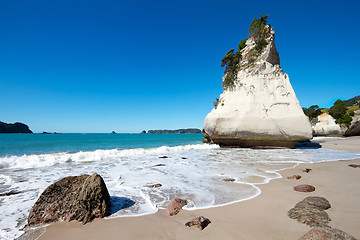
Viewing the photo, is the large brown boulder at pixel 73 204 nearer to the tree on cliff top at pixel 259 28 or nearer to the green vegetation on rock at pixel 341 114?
the tree on cliff top at pixel 259 28

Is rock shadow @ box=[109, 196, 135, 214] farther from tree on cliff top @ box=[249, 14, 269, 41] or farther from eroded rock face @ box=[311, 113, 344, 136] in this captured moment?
eroded rock face @ box=[311, 113, 344, 136]

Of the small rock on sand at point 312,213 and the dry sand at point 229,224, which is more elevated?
the small rock on sand at point 312,213

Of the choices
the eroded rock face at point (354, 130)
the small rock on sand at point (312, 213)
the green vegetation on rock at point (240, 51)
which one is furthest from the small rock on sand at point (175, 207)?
the eroded rock face at point (354, 130)

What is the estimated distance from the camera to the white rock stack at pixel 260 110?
14.6 meters

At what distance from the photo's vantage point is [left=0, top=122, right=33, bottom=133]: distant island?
9585 cm

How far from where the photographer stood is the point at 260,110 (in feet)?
51.4

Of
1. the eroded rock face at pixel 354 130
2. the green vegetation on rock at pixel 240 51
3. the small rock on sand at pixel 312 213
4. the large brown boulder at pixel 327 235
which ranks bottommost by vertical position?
the small rock on sand at pixel 312 213

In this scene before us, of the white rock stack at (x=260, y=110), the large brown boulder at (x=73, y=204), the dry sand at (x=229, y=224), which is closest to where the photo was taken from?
the dry sand at (x=229, y=224)

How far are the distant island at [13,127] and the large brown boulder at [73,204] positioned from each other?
13308 cm

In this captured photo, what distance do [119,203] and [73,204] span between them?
867 millimetres

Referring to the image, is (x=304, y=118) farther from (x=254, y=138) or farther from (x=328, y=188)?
(x=328, y=188)

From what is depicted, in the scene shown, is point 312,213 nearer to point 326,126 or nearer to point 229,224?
point 229,224

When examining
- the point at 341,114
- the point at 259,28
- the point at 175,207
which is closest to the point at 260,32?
the point at 259,28

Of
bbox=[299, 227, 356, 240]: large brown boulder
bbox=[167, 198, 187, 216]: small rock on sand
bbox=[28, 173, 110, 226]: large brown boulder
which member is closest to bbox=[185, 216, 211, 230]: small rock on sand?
bbox=[167, 198, 187, 216]: small rock on sand
